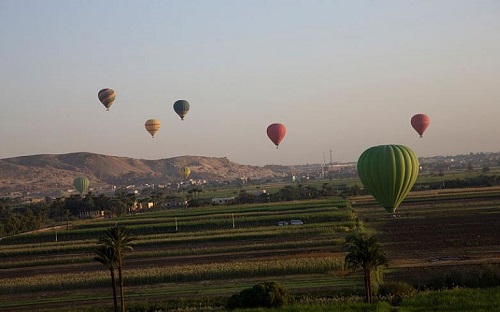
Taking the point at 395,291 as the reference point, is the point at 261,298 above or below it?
above

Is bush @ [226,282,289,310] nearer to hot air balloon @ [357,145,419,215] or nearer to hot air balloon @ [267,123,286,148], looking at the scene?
hot air balloon @ [357,145,419,215]

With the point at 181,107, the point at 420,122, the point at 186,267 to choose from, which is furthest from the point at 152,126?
the point at 186,267

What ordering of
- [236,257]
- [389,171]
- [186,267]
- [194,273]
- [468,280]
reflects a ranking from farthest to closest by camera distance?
[389,171] < [236,257] < [186,267] < [194,273] < [468,280]

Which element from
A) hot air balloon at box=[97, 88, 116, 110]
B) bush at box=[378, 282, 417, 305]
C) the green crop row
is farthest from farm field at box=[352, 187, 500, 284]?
hot air balloon at box=[97, 88, 116, 110]

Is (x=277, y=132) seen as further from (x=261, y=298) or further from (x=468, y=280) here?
(x=261, y=298)

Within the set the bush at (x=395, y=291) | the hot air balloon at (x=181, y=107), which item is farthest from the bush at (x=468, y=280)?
the hot air balloon at (x=181, y=107)

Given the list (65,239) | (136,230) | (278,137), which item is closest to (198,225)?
(136,230)

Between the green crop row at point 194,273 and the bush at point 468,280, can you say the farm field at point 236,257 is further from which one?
the bush at point 468,280
